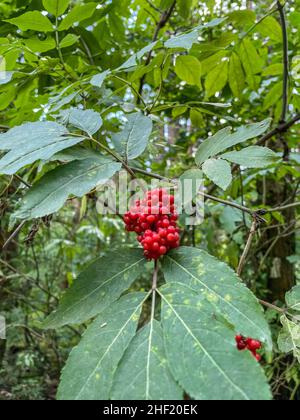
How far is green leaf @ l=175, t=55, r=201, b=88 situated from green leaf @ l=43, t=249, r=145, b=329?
2.38 ft

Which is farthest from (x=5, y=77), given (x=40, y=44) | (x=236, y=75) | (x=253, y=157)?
(x=236, y=75)

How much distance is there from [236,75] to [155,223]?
95cm

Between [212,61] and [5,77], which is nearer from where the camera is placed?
[5,77]

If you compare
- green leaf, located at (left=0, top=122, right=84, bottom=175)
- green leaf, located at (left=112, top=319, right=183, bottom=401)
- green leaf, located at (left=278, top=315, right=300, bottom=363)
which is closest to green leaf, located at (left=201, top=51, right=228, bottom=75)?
green leaf, located at (left=0, top=122, right=84, bottom=175)

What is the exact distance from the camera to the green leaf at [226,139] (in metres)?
0.84

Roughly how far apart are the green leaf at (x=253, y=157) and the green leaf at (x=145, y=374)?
39cm

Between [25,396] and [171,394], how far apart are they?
8.34 feet

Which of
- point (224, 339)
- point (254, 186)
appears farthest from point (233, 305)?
point (254, 186)

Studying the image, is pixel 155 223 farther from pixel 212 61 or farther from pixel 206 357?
pixel 212 61

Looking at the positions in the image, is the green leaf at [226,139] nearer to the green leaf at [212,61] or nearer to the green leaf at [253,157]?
the green leaf at [253,157]

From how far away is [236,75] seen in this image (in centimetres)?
156

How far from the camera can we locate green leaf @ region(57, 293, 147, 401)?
1.90 ft

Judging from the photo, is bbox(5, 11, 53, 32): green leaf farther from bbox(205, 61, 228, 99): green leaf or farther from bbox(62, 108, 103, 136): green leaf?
bbox(205, 61, 228, 99): green leaf

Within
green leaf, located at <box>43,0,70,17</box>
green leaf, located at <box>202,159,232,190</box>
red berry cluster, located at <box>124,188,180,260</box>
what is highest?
green leaf, located at <box>43,0,70,17</box>
